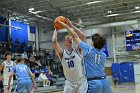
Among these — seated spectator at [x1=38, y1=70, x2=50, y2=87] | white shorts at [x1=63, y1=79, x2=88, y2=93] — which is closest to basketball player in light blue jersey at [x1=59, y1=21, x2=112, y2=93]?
white shorts at [x1=63, y1=79, x2=88, y2=93]

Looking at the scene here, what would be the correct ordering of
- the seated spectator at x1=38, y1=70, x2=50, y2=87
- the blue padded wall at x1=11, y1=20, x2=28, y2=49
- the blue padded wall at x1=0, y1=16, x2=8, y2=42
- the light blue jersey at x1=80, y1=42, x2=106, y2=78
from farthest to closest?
the blue padded wall at x1=11, y1=20, x2=28, y2=49
the blue padded wall at x1=0, y1=16, x2=8, y2=42
the seated spectator at x1=38, y1=70, x2=50, y2=87
the light blue jersey at x1=80, y1=42, x2=106, y2=78

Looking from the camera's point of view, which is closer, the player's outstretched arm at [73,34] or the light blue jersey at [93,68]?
the light blue jersey at [93,68]

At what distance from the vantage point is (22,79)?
23.1 feet

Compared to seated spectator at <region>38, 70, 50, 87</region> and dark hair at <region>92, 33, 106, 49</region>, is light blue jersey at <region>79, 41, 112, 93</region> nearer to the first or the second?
dark hair at <region>92, 33, 106, 49</region>

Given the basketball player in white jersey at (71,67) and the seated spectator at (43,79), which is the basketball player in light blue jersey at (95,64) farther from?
the seated spectator at (43,79)

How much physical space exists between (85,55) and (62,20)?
106 cm

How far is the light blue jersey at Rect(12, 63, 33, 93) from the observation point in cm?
A: 698

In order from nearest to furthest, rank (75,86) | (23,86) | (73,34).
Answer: (73,34) < (75,86) < (23,86)

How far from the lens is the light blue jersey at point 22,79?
275 inches

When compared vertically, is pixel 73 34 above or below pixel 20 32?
below

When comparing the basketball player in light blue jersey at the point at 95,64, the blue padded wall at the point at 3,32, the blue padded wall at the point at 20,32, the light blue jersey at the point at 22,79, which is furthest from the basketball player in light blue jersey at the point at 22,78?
the blue padded wall at the point at 20,32

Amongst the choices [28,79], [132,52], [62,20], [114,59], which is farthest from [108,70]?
[62,20]

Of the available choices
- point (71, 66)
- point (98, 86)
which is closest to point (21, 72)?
point (71, 66)

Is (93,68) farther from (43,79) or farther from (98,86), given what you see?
(43,79)
